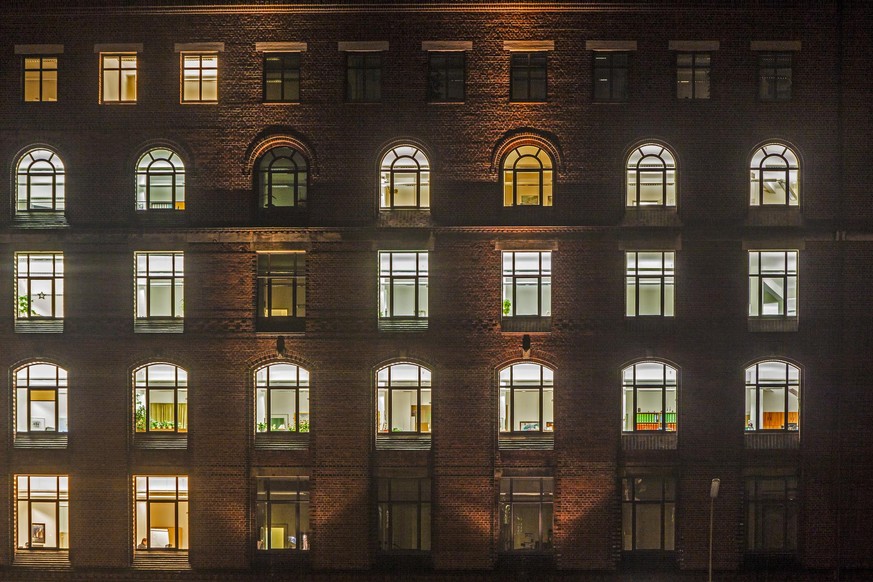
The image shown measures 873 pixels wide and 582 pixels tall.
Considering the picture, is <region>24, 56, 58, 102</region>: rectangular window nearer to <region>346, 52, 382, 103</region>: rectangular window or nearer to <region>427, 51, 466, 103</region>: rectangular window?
<region>346, 52, 382, 103</region>: rectangular window

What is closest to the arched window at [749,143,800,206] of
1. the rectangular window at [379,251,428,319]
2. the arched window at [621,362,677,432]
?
the arched window at [621,362,677,432]

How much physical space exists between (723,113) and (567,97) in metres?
4.16

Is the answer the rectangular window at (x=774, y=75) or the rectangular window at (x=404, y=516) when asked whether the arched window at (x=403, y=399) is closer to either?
the rectangular window at (x=404, y=516)

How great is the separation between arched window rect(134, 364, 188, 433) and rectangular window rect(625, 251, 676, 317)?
1215cm

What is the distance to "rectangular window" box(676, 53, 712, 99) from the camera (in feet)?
81.1

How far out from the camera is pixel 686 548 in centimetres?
2464

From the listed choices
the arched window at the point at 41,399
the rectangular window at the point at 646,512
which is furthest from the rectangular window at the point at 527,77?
the arched window at the point at 41,399

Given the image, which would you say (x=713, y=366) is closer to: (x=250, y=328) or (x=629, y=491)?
(x=629, y=491)

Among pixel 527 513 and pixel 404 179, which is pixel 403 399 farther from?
pixel 404 179

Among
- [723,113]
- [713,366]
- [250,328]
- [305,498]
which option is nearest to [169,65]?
[250,328]

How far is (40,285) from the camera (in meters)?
25.2

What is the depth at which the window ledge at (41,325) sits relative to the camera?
2507 centimetres

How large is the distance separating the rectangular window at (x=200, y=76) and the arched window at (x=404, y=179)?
503cm

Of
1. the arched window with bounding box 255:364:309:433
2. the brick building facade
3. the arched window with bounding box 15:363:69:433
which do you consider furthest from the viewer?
the arched window with bounding box 15:363:69:433
